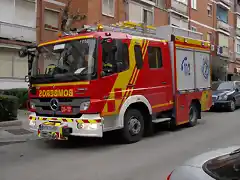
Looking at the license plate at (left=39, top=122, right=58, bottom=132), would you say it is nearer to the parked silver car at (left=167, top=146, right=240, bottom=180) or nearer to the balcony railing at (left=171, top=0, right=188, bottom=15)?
the parked silver car at (left=167, top=146, right=240, bottom=180)

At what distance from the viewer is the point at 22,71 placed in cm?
1845

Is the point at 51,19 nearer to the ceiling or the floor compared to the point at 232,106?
nearer to the ceiling

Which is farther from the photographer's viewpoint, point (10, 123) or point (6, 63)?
point (6, 63)

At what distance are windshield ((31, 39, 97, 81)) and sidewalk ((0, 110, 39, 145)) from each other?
2.08 m

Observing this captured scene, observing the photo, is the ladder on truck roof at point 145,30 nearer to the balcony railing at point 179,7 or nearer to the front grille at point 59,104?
the front grille at point 59,104

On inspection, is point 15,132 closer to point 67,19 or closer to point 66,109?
point 66,109

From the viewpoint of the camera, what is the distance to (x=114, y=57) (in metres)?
7.62

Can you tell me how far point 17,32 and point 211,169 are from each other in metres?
17.0

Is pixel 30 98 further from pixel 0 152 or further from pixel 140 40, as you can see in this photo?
pixel 140 40

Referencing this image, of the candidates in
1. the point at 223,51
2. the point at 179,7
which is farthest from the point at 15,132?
the point at 223,51

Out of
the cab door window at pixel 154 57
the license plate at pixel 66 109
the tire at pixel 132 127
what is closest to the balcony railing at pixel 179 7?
the cab door window at pixel 154 57

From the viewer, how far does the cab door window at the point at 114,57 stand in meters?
7.45

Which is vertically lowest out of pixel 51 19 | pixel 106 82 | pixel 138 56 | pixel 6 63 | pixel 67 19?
pixel 106 82

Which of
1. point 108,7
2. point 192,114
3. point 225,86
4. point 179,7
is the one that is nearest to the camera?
point 192,114
